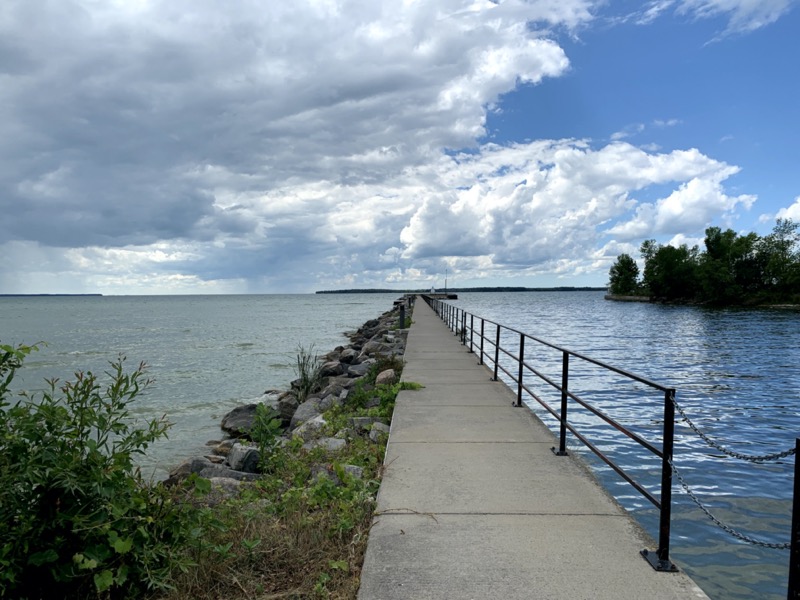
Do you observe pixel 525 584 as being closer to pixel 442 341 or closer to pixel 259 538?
pixel 259 538

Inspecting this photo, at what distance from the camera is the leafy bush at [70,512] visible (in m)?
2.85

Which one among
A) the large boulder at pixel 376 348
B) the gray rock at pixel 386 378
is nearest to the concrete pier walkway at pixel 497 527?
the gray rock at pixel 386 378

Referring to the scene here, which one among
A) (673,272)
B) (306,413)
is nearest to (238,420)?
(306,413)

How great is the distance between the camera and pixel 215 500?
4.98m

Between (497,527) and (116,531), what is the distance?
245 centimetres

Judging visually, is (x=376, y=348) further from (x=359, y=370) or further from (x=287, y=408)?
(x=287, y=408)

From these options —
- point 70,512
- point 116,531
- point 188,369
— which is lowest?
point 188,369

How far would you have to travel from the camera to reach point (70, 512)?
9.67 ft

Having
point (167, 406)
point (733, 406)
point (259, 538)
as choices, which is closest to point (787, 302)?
point (733, 406)

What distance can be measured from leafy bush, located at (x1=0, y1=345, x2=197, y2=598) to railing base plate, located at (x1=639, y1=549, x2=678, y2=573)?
2.77 metres

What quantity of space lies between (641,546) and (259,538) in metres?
2.51

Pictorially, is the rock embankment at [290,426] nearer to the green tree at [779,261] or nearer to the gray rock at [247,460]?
the gray rock at [247,460]

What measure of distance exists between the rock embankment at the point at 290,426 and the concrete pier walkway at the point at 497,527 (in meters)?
1.24

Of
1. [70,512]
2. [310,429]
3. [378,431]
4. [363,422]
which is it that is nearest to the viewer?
[70,512]
